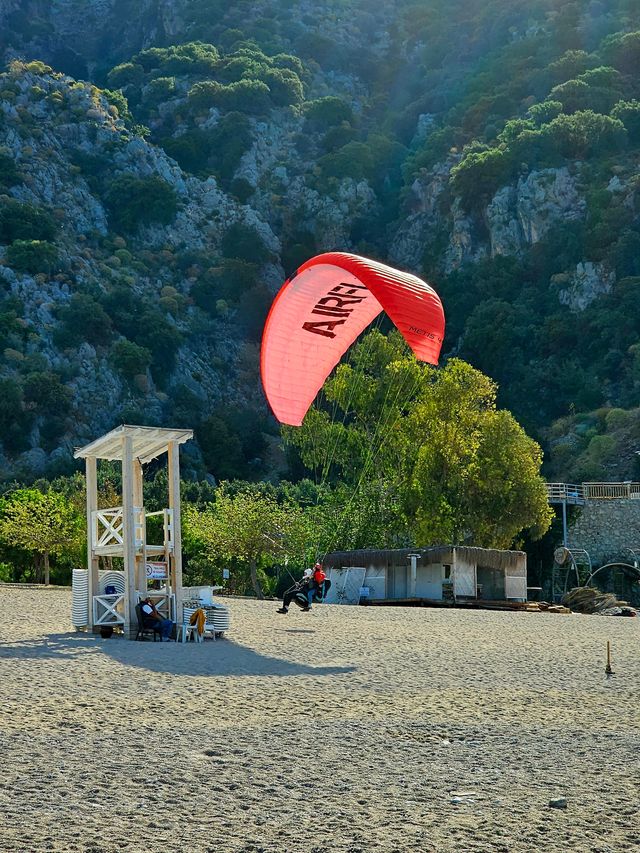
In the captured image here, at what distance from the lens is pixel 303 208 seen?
9162 cm

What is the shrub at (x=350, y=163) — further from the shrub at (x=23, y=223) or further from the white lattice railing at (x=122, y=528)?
the white lattice railing at (x=122, y=528)

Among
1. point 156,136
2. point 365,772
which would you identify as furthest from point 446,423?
point 156,136

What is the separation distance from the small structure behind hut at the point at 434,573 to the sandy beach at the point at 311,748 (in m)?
14.8

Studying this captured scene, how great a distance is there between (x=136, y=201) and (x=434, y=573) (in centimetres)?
6141

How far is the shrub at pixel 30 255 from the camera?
2995 inches

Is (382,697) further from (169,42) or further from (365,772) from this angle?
(169,42)

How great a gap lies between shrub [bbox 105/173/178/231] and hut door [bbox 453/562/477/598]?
60.8 m

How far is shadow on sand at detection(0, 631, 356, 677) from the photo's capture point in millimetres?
12461

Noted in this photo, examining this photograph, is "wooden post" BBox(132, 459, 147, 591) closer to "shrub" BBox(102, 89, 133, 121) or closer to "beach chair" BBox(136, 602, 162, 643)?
"beach chair" BBox(136, 602, 162, 643)

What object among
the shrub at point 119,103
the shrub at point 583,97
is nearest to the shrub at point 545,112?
the shrub at point 583,97

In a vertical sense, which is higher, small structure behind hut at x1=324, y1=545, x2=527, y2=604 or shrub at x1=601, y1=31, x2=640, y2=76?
shrub at x1=601, y1=31, x2=640, y2=76

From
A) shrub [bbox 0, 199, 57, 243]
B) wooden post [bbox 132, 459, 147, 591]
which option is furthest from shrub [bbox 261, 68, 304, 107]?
wooden post [bbox 132, 459, 147, 591]

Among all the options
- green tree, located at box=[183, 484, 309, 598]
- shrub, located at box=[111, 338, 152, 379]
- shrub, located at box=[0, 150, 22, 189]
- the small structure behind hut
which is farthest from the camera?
shrub, located at box=[0, 150, 22, 189]

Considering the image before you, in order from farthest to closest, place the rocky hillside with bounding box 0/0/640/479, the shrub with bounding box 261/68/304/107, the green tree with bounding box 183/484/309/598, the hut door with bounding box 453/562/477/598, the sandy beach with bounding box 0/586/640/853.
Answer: the shrub with bounding box 261/68/304/107 → the rocky hillside with bounding box 0/0/640/479 → the green tree with bounding box 183/484/309/598 → the hut door with bounding box 453/562/477/598 → the sandy beach with bounding box 0/586/640/853
